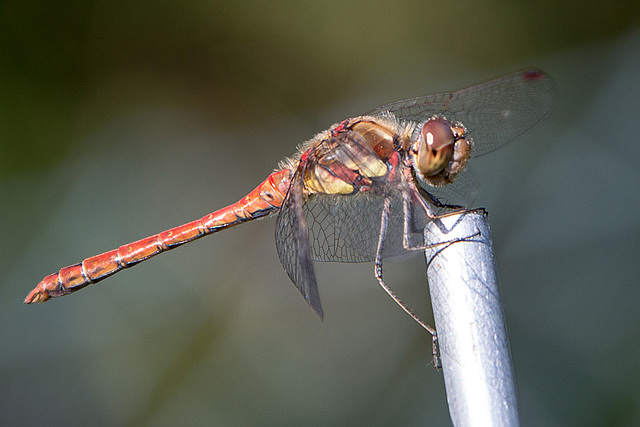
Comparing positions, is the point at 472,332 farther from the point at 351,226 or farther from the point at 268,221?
the point at 268,221

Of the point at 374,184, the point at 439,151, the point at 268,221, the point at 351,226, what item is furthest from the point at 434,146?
the point at 268,221

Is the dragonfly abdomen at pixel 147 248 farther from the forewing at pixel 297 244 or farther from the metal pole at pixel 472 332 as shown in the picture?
the metal pole at pixel 472 332

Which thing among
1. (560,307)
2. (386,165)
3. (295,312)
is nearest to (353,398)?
(295,312)

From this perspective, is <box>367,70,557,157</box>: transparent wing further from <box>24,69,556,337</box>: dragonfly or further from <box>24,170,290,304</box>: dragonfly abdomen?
<box>24,170,290,304</box>: dragonfly abdomen

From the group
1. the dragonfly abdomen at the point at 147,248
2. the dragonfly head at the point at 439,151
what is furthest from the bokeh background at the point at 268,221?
the dragonfly head at the point at 439,151

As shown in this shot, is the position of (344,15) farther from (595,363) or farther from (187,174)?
(595,363)

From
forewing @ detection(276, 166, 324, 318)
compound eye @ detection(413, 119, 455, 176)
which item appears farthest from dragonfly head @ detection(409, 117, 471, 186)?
forewing @ detection(276, 166, 324, 318)
